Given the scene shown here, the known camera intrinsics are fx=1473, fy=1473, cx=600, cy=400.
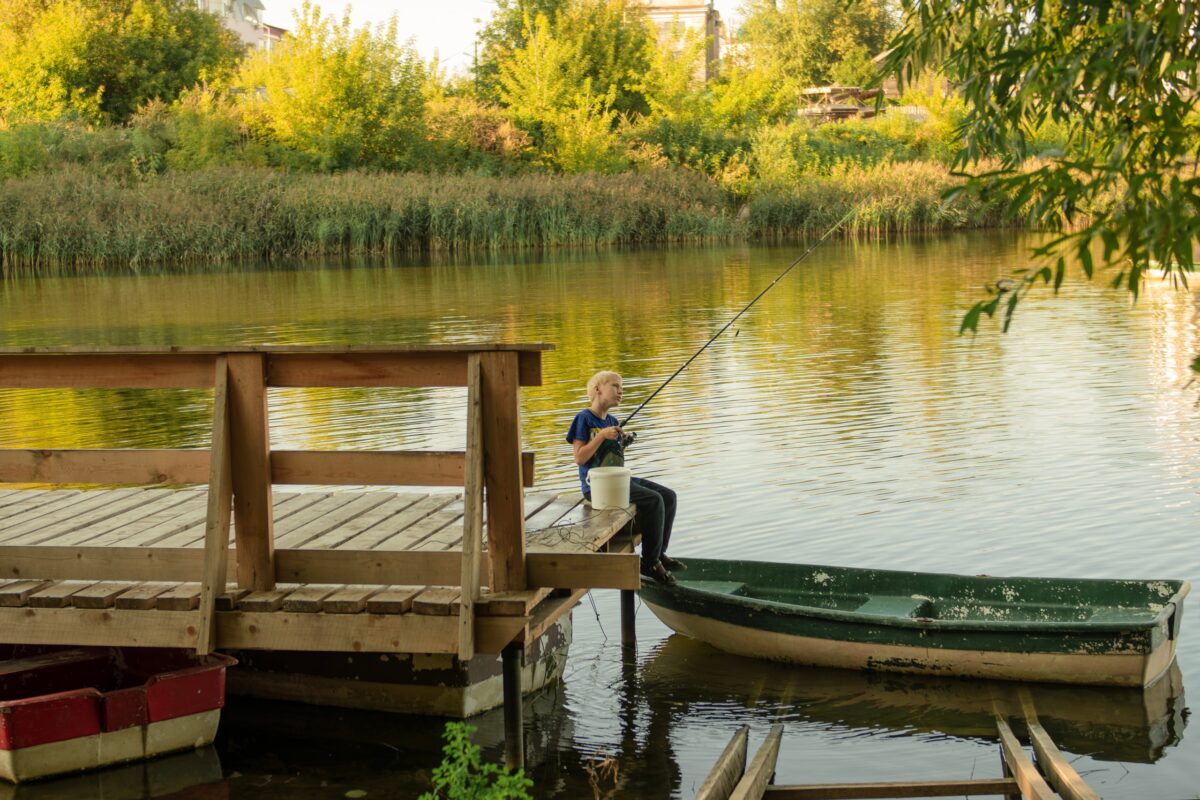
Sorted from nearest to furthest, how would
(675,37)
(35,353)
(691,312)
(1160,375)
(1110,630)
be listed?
(35,353) → (1110,630) → (1160,375) → (691,312) → (675,37)

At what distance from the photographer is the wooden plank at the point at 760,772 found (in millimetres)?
5863

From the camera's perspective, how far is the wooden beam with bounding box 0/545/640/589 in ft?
22.1

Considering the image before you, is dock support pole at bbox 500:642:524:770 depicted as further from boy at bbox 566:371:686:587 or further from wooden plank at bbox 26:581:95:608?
wooden plank at bbox 26:581:95:608

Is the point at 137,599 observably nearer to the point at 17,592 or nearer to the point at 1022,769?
the point at 17,592

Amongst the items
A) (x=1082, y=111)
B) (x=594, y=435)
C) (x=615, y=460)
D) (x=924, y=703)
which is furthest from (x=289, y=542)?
(x=1082, y=111)

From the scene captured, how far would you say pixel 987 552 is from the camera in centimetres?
1057

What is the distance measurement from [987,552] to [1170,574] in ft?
4.09

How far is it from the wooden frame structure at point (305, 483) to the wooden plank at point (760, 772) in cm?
97

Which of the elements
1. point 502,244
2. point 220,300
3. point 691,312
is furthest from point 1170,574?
point 502,244

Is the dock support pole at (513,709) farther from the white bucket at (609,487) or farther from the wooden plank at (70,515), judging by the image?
the wooden plank at (70,515)

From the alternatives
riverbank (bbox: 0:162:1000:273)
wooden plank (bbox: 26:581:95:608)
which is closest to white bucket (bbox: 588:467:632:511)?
wooden plank (bbox: 26:581:95:608)

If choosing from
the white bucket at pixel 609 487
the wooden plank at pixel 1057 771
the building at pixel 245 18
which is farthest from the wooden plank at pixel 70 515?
the building at pixel 245 18

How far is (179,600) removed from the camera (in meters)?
6.77

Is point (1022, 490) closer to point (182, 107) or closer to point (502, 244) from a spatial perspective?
point (502, 244)
